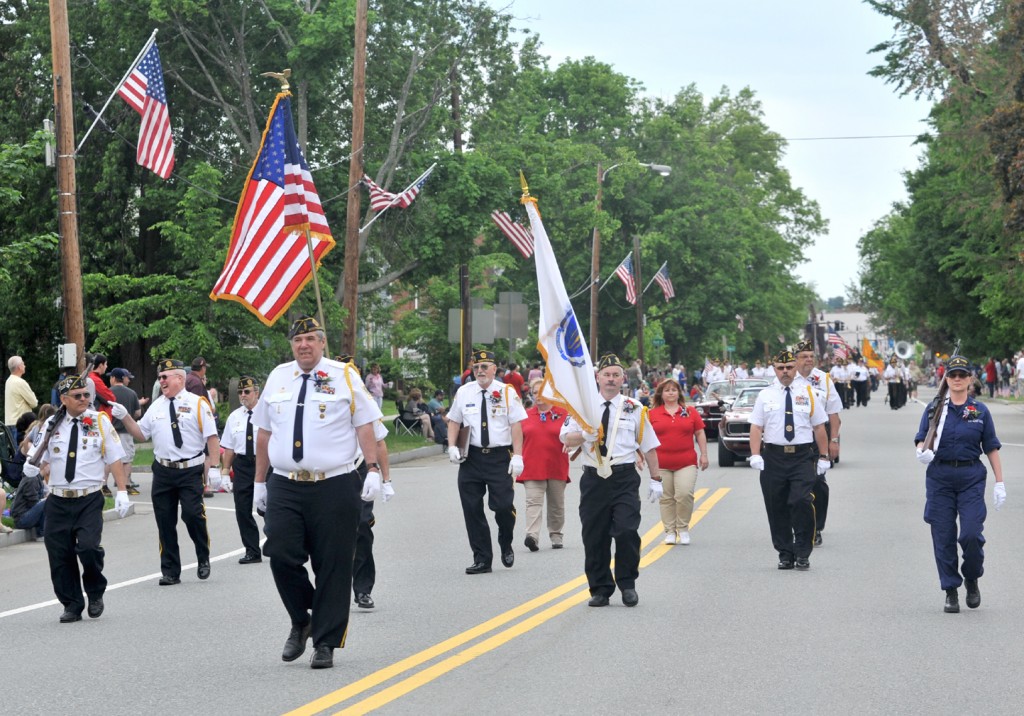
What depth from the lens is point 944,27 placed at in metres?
36.6

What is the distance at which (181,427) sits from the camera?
13.4 metres

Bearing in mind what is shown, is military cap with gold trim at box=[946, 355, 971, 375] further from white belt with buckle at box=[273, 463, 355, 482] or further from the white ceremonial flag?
white belt with buckle at box=[273, 463, 355, 482]

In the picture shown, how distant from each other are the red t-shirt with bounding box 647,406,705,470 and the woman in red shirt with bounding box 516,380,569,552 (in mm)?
1216

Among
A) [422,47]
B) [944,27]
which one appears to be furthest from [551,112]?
[944,27]

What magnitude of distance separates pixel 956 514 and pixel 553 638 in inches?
131

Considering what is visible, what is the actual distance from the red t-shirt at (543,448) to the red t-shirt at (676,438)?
121 cm

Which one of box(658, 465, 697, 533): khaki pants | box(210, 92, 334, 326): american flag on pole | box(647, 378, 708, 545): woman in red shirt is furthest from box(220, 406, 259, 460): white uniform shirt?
box(658, 465, 697, 533): khaki pants

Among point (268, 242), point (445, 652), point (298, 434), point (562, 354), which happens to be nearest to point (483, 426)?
point (562, 354)

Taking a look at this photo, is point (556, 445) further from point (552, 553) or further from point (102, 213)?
point (102, 213)

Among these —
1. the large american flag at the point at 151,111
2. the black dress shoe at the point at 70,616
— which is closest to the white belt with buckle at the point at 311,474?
the black dress shoe at the point at 70,616

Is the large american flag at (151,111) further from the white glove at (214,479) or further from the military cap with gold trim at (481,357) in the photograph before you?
the white glove at (214,479)

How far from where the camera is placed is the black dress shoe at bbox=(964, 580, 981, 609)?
10875 millimetres

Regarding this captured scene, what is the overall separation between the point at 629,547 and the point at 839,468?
49.2 ft

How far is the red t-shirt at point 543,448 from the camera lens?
48.7 feet
